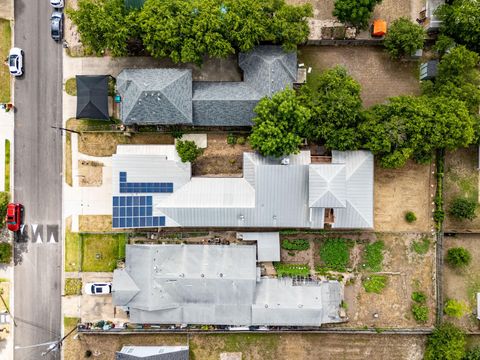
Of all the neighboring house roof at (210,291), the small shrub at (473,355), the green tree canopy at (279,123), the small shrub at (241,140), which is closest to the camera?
the green tree canopy at (279,123)

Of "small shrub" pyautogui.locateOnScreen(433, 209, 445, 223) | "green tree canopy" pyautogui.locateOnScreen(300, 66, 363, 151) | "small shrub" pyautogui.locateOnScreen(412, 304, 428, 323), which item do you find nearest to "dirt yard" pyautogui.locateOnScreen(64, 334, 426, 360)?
"small shrub" pyautogui.locateOnScreen(412, 304, 428, 323)

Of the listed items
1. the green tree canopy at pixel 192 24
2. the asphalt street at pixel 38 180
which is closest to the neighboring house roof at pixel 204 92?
the green tree canopy at pixel 192 24

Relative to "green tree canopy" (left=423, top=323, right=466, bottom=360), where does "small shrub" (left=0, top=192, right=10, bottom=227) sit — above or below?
above

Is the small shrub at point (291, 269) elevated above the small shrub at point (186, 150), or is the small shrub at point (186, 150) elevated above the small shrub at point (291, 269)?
the small shrub at point (186, 150)

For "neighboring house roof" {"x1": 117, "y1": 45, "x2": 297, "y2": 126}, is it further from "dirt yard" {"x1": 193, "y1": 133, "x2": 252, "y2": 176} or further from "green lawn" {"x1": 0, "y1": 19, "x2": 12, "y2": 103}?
"green lawn" {"x1": 0, "y1": 19, "x2": 12, "y2": 103}

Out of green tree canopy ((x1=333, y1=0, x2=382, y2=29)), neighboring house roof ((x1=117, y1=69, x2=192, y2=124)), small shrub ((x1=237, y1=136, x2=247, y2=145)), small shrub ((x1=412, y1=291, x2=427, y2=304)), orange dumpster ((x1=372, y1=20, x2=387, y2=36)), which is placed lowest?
small shrub ((x1=412, y1=291, x2=427, y2=304))

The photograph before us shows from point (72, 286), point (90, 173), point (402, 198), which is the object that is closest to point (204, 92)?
point (90, 173)

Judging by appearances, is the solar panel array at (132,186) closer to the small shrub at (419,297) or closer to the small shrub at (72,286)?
the small shrub at (72,286)
